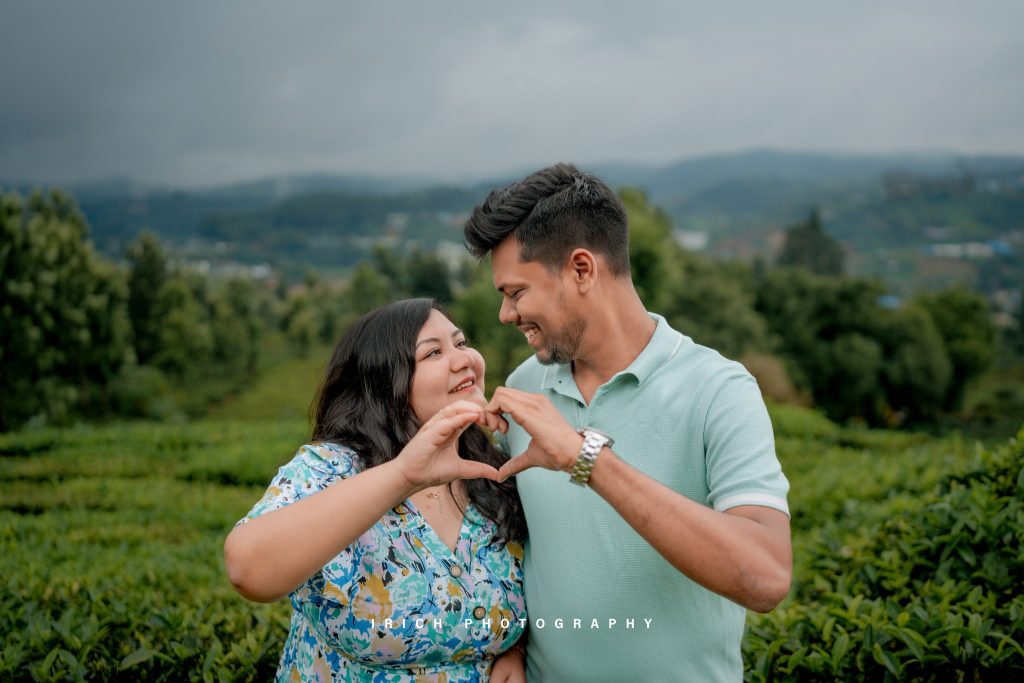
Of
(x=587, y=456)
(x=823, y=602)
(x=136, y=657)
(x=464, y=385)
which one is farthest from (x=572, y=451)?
(x=823, y=602)

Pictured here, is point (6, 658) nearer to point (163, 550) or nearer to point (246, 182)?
point (163, 550)

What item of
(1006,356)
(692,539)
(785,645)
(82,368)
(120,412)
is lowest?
(1006,356)

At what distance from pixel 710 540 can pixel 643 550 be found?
0.52 meters

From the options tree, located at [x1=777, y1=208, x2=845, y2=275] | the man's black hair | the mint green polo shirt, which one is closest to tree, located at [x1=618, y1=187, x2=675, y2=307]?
the man's black hair

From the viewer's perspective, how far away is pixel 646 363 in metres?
2.45

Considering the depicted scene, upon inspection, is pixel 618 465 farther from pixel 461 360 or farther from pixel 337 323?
pixel 337 323

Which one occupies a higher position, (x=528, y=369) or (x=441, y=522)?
(x=528, y=369)

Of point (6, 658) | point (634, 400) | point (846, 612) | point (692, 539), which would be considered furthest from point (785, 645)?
point (6, 658)

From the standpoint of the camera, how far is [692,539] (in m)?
1.82

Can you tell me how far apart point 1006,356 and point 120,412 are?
208ft

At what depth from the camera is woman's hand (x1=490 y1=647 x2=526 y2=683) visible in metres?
2.54

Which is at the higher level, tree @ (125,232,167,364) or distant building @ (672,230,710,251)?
tree @ (125,232,167,364)

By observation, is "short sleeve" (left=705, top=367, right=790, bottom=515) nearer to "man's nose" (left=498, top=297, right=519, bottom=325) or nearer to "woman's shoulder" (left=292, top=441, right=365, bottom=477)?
"man's nose" (left=498, top=297, right=519, bottom=325)

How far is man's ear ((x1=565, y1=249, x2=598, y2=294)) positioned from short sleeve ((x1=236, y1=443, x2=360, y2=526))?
3.11 ft
